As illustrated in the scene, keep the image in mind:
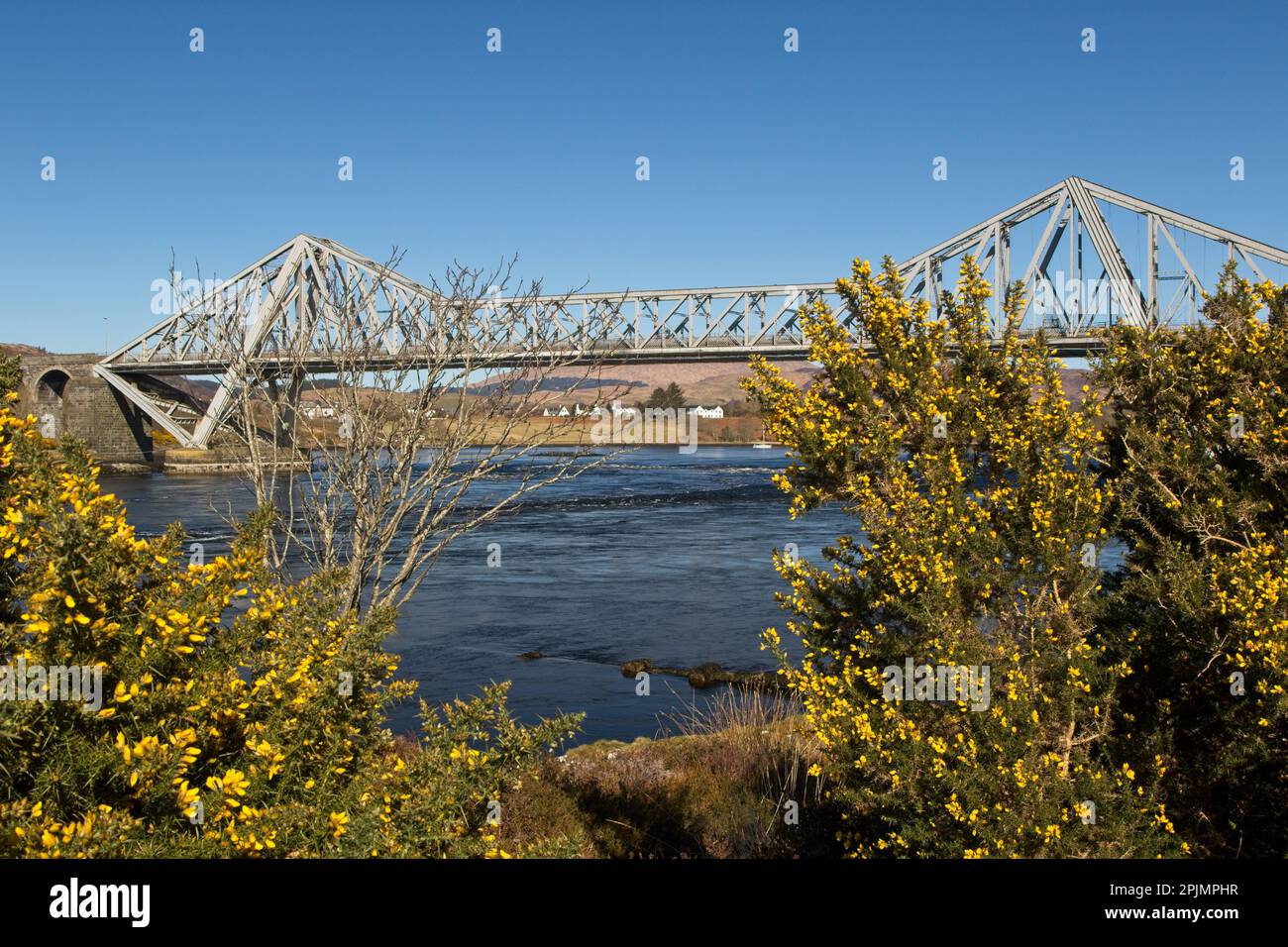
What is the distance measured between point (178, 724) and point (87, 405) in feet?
263

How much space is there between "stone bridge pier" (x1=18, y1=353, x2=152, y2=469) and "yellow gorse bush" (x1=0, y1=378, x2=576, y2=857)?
74494 mm

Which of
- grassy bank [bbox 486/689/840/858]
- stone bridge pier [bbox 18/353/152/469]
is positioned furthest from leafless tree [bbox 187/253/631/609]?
stone bridge pier [bbox 18/353/152/469]

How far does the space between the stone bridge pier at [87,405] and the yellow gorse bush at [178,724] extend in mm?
74494

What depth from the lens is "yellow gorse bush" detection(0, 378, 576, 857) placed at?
359 cm

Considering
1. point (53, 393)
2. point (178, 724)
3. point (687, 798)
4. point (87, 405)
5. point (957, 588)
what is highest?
point (53, 393)

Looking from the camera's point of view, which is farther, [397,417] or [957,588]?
[397,417]

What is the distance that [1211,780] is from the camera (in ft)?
20.7

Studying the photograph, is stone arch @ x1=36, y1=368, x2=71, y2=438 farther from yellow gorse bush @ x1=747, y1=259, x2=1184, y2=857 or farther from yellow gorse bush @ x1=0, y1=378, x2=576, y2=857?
yellow gorse bush @ x1=0, y1=378, x2=576, y2=857

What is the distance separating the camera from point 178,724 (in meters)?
3.98

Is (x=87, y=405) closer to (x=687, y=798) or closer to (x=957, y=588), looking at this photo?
(x=687, y=798)

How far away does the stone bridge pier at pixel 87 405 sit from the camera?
242ft
